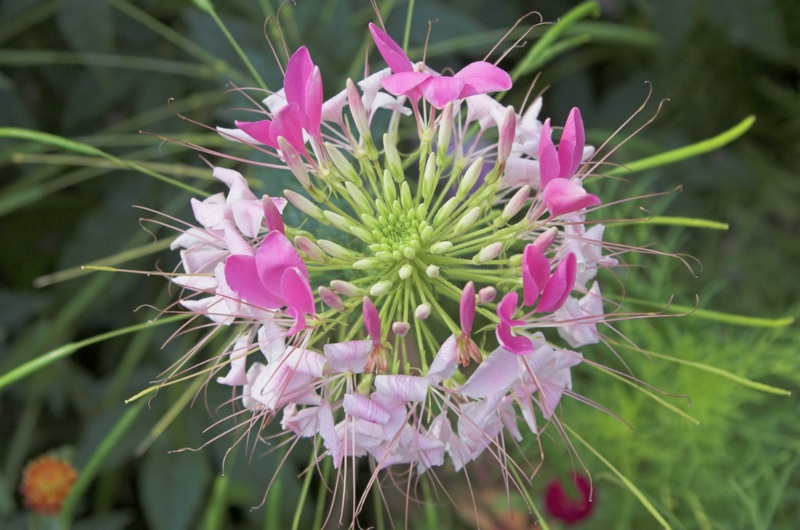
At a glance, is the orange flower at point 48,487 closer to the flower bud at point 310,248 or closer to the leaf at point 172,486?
the leaf at point 172,486

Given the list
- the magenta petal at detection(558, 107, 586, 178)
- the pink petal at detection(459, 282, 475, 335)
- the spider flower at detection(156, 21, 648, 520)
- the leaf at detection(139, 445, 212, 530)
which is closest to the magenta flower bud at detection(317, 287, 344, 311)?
the spider flower at detection(156, 21, 648, 520)

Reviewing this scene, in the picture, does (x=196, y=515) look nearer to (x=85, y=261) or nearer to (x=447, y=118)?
(x=85, y=261)

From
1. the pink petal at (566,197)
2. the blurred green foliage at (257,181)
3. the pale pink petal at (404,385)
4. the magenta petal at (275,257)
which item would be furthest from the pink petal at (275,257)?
the blurred green foliage at (257,181)

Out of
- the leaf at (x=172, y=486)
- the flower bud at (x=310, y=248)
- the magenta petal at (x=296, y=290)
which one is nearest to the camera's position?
the magenta petal at (x=296, y=290)

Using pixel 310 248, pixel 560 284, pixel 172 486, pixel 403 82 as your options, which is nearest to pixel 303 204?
pixel 310 248

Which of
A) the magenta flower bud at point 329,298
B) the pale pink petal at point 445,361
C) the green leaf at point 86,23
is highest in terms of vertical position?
the green leaf at point 86,23

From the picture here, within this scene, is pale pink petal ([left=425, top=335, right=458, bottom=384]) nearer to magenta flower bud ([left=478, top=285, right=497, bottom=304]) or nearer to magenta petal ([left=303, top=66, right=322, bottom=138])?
magenta flower bud ([left=478, top=285, right=497, bottom=304])

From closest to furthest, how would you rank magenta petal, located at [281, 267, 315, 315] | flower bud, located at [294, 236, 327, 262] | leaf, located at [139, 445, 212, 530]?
magenta petal, located at [281, 267, 315, 315] → flower bud, located at [294, 236, 327, 262] → leaf, located at [139, 445, 212, 530]
